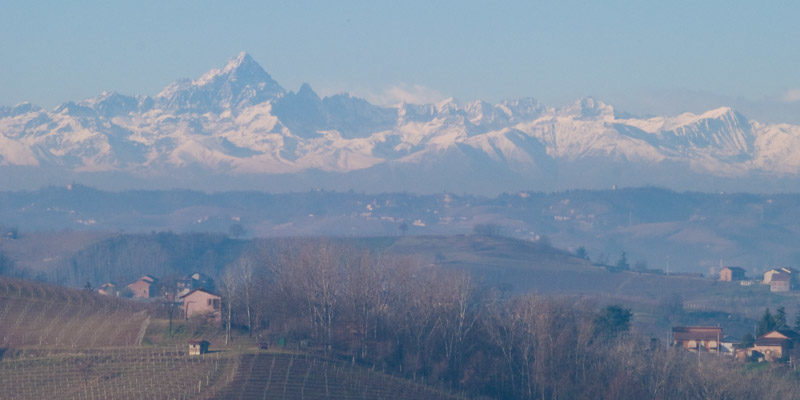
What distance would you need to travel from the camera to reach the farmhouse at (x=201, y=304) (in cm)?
6725

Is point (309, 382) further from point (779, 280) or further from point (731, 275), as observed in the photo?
point (731, 275)

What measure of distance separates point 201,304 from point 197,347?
14818 mm

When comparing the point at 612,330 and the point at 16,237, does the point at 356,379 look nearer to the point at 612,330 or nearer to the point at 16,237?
the point at 612,330

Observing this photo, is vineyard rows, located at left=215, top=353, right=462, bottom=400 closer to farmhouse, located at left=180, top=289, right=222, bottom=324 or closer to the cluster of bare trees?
the cluster of bare trees

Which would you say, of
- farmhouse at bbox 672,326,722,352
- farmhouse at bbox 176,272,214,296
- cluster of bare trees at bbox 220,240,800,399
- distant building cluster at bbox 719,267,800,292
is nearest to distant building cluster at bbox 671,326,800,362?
farmhouse at bbox 672,326,722,352

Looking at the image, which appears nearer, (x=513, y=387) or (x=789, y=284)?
(x=513, y=387)

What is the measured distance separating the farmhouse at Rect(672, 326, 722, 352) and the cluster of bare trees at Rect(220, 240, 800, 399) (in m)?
8.35

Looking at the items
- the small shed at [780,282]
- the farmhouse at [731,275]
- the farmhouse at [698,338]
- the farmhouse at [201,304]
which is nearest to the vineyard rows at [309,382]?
the farmhouse at [201,304]

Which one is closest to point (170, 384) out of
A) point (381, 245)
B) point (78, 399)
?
point (78, 399)

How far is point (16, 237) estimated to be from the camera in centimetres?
16900

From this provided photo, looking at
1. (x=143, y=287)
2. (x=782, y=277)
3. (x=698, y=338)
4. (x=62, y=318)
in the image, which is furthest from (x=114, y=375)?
(x=782, y=277)

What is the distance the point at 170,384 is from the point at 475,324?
20.1 m

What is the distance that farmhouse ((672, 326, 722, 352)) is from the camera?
78375mm

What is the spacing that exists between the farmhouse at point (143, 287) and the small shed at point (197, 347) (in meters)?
55.8
